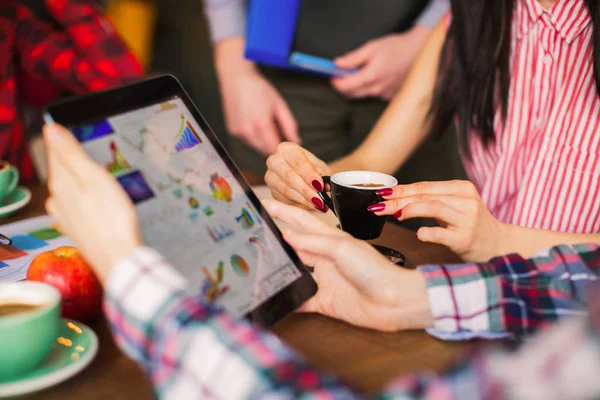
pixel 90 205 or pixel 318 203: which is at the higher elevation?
pixel 90 205

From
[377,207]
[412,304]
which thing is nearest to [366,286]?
[412,304]

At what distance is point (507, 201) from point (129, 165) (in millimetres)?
770

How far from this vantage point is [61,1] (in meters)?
1.66

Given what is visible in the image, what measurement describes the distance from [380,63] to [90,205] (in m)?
1.05

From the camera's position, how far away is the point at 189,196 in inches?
27.4

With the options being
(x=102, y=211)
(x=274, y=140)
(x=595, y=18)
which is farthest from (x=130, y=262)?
(x=274, y=140)

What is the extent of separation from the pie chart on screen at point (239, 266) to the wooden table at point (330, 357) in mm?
74

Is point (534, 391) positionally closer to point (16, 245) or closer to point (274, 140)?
point (16, 245)

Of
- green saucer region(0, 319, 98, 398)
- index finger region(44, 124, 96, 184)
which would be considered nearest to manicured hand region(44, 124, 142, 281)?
index finger region(44, 124, 96, 184)

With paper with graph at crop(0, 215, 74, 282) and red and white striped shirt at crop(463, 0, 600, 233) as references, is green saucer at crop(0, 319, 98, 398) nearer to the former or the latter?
paper with graph at crop(0, 215, 74, 282)

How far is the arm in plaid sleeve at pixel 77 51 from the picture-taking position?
1.58 meters

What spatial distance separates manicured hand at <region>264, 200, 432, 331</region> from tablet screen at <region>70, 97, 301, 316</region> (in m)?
0.05

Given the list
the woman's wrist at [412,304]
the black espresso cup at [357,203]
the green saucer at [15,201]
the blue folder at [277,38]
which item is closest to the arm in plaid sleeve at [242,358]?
the woman's wrist at [412,304]

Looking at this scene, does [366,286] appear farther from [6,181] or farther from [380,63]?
[380,63]
